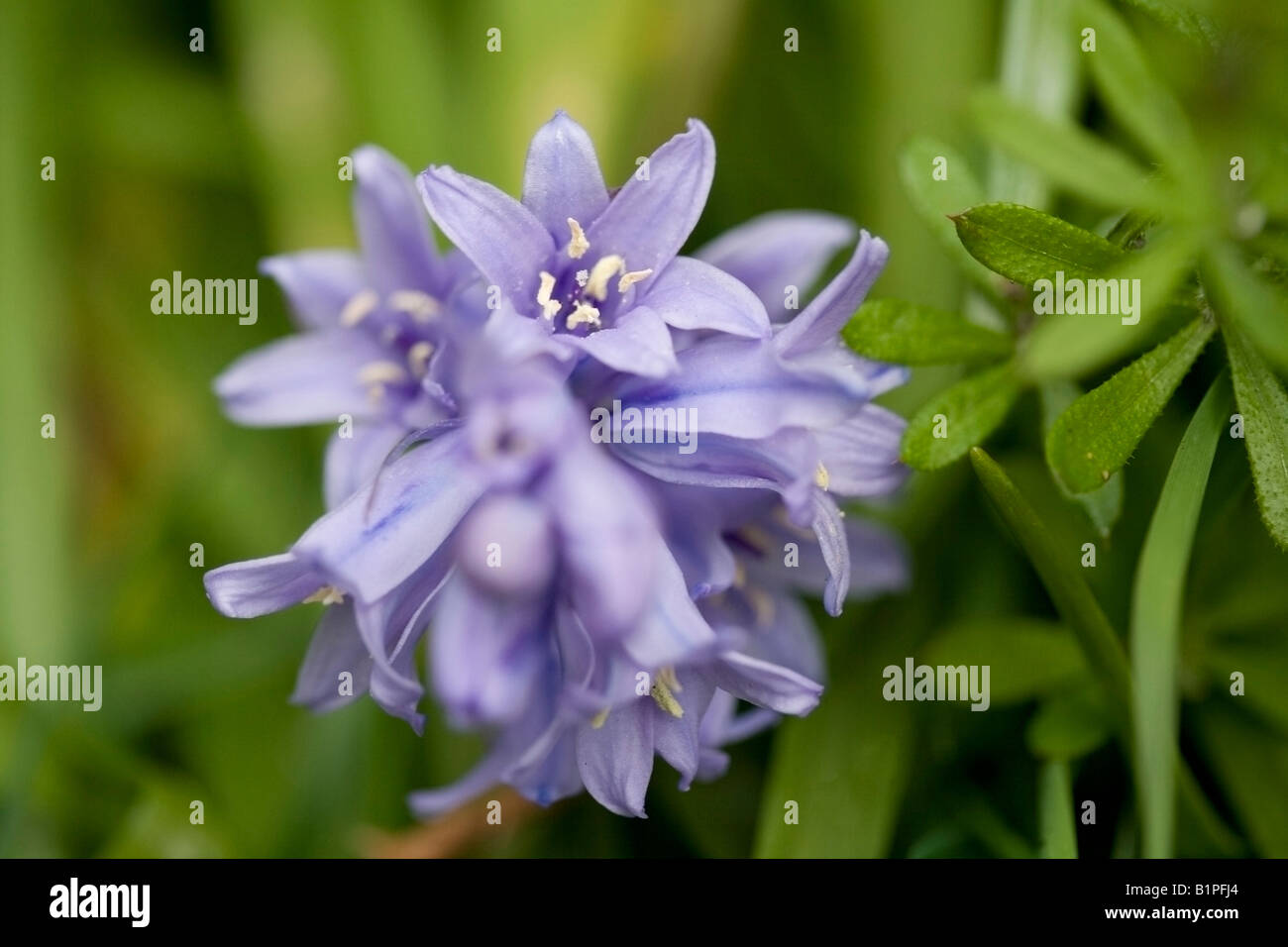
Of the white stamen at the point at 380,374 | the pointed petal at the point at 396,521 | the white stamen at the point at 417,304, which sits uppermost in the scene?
the white stamen at the point at 417,304

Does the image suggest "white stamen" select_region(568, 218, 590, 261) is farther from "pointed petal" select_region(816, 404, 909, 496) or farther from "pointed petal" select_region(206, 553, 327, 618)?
"pointed petal" select_region(206, 553, 327, 618)

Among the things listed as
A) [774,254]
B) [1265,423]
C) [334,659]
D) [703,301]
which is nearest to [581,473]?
[703,301]

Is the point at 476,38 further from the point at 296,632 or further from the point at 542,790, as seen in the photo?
the point at 542,790

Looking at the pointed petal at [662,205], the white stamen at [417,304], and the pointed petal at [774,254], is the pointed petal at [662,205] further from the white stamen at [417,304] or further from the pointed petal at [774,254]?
the white stamen at [417,304]

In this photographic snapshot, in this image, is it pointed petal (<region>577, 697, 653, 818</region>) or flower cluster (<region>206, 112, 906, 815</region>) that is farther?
pointed petal (<region>577, 697, 653, 818</region>)

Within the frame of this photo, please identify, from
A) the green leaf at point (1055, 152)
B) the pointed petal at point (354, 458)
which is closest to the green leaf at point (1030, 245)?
the green leaf at point (1055, 152)

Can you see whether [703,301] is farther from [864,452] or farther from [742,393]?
[864,452]

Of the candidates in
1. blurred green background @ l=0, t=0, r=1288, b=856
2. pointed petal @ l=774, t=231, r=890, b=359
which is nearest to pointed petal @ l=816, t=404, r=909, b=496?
pointed petal @ l=774, t=231, r=890, b=359
